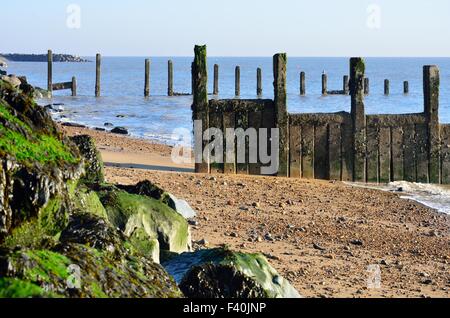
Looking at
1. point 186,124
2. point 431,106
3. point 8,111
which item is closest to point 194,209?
point 431,106

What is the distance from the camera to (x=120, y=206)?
7.57 m

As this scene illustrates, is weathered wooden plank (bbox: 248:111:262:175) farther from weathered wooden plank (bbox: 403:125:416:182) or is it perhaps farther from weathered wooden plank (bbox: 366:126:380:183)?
weathered wooden plank (bbox: 403:125:416:182)

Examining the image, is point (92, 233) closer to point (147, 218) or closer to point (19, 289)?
point (19, 289)

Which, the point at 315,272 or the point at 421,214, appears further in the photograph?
the point at 421,214

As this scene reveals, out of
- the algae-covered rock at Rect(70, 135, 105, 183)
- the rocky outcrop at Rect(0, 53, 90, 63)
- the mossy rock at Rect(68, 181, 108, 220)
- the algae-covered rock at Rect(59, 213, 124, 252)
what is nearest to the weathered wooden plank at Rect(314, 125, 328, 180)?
the algae-covered rock at Rect(70, 135, 105, 183)

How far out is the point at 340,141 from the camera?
1427 centimetres

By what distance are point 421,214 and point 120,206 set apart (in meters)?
5.83

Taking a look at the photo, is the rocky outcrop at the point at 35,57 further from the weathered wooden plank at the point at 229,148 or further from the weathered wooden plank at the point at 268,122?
the weathered wooden plank at the point at 268,122

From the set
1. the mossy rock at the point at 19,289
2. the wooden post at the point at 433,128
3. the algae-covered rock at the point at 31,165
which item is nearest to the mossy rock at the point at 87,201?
the algae-covered rock at the point at 31,165

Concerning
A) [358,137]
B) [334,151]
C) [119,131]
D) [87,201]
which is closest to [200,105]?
[334,151]

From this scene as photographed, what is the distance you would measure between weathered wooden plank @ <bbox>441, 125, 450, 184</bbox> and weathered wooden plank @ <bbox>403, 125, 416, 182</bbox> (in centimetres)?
49

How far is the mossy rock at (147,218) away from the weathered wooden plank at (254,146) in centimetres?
630

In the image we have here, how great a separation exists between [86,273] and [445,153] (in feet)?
36.3
